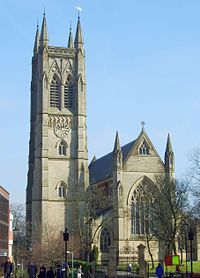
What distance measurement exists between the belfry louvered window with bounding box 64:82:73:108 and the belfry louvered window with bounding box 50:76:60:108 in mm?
1212

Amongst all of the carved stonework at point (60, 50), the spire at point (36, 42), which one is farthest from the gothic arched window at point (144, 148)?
the spire at point (36, 42)

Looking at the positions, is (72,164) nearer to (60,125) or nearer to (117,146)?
(60,125)

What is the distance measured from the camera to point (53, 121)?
90062mm

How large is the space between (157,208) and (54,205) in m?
22.9

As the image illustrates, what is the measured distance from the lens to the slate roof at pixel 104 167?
3617 inches

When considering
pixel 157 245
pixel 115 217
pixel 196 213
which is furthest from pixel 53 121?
pixel 196 213

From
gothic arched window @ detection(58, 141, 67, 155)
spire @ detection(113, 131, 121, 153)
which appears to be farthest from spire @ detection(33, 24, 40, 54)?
spire @ detection(113, 131, 121, 153)

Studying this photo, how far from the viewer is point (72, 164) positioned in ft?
293

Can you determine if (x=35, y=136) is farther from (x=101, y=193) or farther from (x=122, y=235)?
(x=122, y=235)

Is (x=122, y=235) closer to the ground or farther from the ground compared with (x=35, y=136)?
closer to the ground

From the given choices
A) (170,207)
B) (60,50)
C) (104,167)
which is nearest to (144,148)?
(104,167)

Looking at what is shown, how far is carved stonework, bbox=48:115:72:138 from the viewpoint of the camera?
295 feet

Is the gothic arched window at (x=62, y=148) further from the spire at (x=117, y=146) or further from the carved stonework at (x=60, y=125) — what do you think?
the spire at (x=117, y=146)

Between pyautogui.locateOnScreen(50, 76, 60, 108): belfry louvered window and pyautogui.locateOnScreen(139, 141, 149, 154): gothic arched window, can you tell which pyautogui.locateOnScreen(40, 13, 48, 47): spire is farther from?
pyautogui.locateOnScreen(139, 141, 149, 154): gothic arched window
